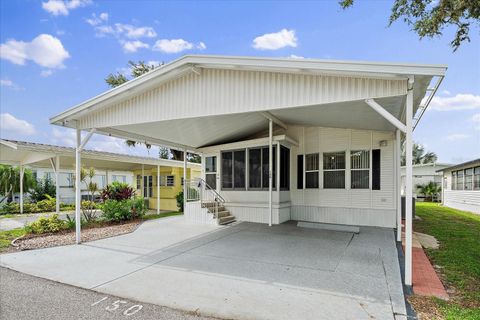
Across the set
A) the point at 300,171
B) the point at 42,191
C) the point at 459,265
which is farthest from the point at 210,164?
the point at 42,191

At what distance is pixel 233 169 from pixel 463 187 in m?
16.5

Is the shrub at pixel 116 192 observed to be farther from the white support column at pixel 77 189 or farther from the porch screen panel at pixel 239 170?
the porch screen panel at pixel 239 170

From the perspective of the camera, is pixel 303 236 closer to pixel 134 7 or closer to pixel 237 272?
pixel 237 272

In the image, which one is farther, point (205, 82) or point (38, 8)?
point (38, 8)

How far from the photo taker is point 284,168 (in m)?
10.4

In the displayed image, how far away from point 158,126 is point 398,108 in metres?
5.99

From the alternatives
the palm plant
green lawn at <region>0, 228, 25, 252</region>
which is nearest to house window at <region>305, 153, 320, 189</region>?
green lawn at <region>0, 228, 25, 252</region>

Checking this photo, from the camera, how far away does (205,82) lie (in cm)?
608

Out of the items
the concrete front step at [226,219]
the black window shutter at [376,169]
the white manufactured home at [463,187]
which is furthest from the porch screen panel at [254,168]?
the white manufactured home at [463,187]

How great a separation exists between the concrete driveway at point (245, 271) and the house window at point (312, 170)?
101 inches

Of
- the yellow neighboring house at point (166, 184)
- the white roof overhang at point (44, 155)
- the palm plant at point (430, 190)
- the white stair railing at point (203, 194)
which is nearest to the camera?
the white stair railing at point (203, 194)

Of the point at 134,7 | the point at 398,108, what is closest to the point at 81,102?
the point at 134,7

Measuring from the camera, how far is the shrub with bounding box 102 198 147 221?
10691 mm

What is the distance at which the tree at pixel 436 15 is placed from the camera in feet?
20.8
